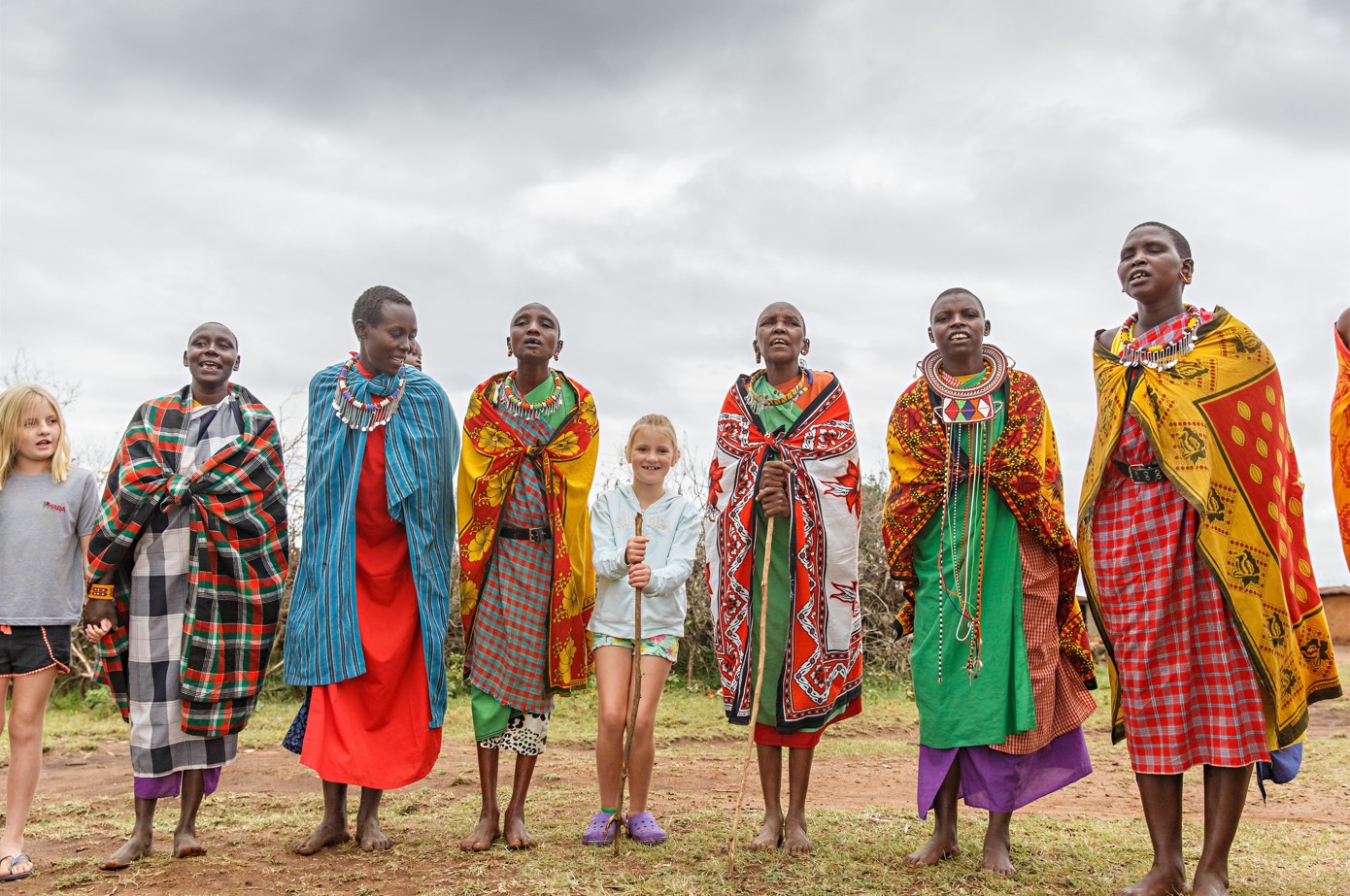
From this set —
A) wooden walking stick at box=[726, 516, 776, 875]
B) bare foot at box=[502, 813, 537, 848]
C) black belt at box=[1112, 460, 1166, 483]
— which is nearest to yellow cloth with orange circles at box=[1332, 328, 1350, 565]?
black belt at box=[1112, 460, 1166, 483]

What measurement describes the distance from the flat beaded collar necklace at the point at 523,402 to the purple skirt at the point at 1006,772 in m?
2.43

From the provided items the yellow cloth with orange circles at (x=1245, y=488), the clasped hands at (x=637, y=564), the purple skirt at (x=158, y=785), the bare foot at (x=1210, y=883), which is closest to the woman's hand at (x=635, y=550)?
the clasped hands at (x=637, y=564)

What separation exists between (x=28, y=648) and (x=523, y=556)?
2304mm

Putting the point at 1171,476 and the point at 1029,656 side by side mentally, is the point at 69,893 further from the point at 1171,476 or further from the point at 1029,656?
the point at 1171,476

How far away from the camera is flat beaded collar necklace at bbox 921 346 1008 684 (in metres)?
4.74

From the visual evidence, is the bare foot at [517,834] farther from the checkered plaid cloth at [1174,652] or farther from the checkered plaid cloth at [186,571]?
the checkered plaid cloth at [1174,652]

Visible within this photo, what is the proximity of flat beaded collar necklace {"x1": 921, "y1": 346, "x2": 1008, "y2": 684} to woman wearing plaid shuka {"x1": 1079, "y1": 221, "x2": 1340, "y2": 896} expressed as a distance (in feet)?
1.55

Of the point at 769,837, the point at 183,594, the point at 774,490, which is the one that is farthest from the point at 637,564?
the point at 183,594

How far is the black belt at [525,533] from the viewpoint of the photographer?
5219mm

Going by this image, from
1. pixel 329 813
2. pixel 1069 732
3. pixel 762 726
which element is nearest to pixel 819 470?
pixel 762 726

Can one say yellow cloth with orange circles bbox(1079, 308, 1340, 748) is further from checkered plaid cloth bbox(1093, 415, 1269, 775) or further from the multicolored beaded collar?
the multicolored beaded collar

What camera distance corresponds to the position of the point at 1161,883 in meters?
4.21

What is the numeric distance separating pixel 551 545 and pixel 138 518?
1907mm

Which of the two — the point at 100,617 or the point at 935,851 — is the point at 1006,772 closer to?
the point at 935,851
